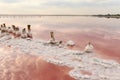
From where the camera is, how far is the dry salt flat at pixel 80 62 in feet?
45.3

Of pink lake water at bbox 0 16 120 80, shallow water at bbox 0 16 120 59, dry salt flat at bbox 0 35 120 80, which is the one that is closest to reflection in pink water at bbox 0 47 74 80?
pink lake water at bbox 0 16 120 80

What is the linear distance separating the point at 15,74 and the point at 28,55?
558cm

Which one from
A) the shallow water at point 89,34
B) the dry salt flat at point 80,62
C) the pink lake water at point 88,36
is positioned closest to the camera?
the dry salt flat at point 80,62

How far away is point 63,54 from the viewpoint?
1938 centimetres

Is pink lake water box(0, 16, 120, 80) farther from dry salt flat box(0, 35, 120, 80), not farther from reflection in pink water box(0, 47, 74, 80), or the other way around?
dry salt flat box(0, 35, 120, 80)

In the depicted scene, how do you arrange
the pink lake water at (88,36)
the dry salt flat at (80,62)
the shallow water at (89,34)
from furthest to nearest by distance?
the shallow water at (89,34)
the pink lake water at (88,36)
the dry salt flat at (80,62)

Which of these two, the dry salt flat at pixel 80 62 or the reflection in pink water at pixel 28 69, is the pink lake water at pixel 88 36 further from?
the dry salt flat at pixel 80 62

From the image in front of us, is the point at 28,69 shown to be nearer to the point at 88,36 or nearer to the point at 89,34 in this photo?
the point at 88,36

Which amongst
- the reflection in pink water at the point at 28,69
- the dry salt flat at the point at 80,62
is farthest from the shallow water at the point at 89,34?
the reflection in pink water at the point at 28,69

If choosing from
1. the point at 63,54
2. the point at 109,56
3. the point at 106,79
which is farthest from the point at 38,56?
the point at 106,79

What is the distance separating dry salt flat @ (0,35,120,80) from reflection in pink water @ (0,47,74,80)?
27.3 inches

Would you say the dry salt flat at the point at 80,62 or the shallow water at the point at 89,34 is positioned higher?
the dry salt flat at the point at 80,62

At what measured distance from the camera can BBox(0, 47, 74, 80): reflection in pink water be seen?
1361 cm

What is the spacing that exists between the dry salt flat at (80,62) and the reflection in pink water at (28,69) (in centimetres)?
69
